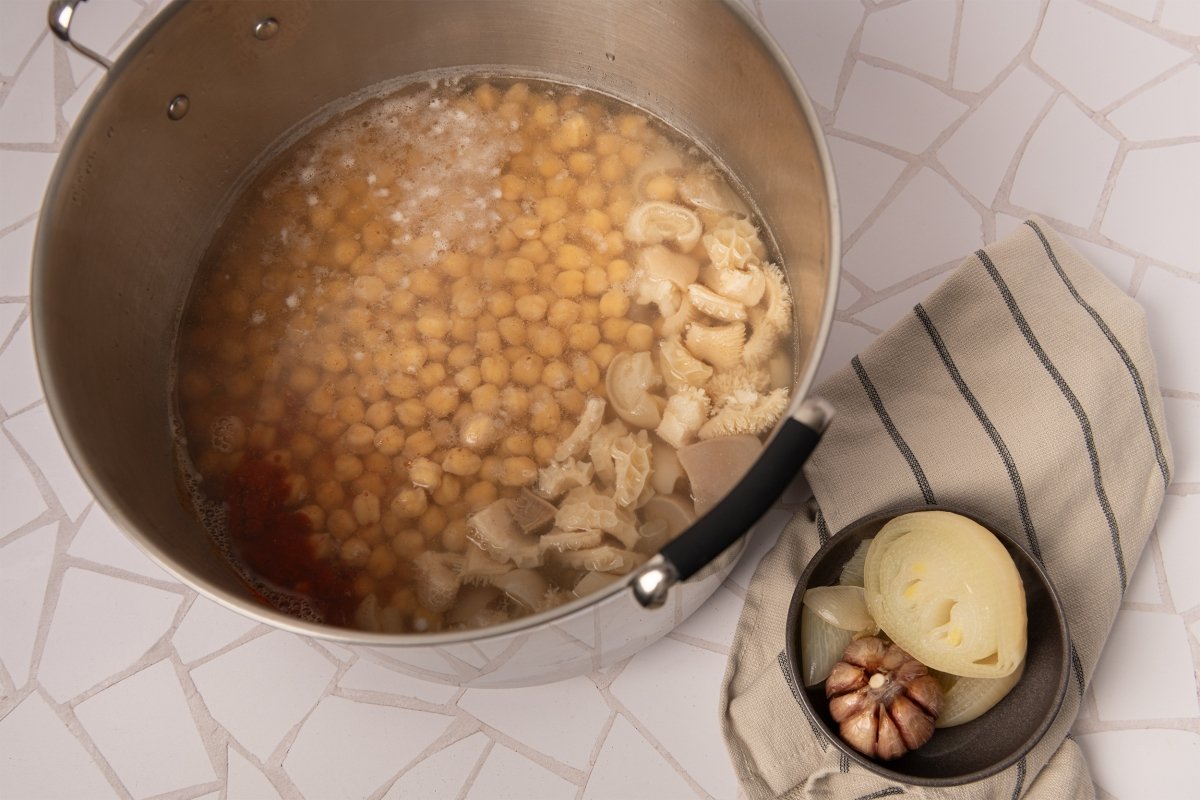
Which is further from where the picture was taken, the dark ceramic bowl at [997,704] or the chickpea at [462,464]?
the chickpea at [462,464]

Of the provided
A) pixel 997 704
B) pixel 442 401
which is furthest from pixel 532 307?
pixel 997 704

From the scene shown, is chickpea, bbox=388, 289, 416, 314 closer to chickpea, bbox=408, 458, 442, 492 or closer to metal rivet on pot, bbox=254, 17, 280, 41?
chickpea, bbox=408, 458, 442, 492

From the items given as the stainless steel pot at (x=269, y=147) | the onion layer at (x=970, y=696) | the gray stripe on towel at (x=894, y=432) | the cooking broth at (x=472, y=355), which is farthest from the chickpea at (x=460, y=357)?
the onion layer at (x=970, y=696)

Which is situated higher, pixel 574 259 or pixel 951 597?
pixel 574 259

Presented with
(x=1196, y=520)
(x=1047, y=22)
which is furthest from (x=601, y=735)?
(x=1047, y=22)

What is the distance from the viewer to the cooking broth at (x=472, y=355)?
1044mm

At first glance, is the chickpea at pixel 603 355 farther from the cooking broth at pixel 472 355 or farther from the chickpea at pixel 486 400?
the chickpea at pixel 486 400

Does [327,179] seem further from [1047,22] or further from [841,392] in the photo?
[1047,22]

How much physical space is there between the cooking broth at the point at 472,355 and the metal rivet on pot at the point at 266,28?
15 cm

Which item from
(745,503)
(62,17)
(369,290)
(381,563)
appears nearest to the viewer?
(745,503)

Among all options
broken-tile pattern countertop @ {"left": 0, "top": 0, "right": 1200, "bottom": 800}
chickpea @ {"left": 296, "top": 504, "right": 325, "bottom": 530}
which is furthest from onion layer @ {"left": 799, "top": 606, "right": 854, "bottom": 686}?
chickpea @ {"left": 296, "top": 504, "right": 325, "bottom": 530}

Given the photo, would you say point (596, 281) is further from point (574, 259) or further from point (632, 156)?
point (632, 156)

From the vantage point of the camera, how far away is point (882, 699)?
96 centimetres

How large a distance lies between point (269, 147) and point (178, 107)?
16 centimetres
